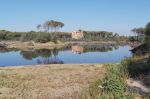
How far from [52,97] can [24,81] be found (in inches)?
190

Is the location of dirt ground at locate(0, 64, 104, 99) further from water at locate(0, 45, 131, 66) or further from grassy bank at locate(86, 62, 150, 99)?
water at locate(0, 45, 131, 66)

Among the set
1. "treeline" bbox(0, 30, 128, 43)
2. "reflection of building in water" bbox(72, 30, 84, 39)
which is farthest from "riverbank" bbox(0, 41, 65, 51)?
"reflection of building in water" bbox(72, 30, 84, 39)

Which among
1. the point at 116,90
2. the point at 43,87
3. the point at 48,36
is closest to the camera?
the point at 116,90

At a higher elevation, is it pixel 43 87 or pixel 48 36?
pixel 43 87

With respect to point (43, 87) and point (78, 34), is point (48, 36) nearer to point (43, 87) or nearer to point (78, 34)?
point (78, 34)

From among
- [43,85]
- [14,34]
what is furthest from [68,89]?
[14,34]

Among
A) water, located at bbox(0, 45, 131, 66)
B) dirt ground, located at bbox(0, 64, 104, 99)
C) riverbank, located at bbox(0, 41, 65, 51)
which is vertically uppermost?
dirt ground, located at bbox(0, 64, 104, 99)

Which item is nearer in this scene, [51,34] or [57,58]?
[57,58]

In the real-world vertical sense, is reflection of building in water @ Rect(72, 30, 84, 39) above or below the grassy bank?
below

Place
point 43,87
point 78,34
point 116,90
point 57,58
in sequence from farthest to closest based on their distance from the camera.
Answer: point 78,34 < point 57,58 < point 43,87 < point 116,90

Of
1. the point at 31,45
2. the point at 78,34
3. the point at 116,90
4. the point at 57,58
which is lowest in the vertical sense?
the point at 31,45

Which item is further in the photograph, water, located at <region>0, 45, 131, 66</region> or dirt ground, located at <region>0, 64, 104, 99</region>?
water, located at <region>0, 45, 131, 66</region>

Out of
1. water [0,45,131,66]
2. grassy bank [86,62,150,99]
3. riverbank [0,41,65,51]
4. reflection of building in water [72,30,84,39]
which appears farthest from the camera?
reflection of building in water [72,30,84,39]

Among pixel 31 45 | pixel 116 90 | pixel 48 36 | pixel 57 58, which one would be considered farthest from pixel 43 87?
pixel 48 36
